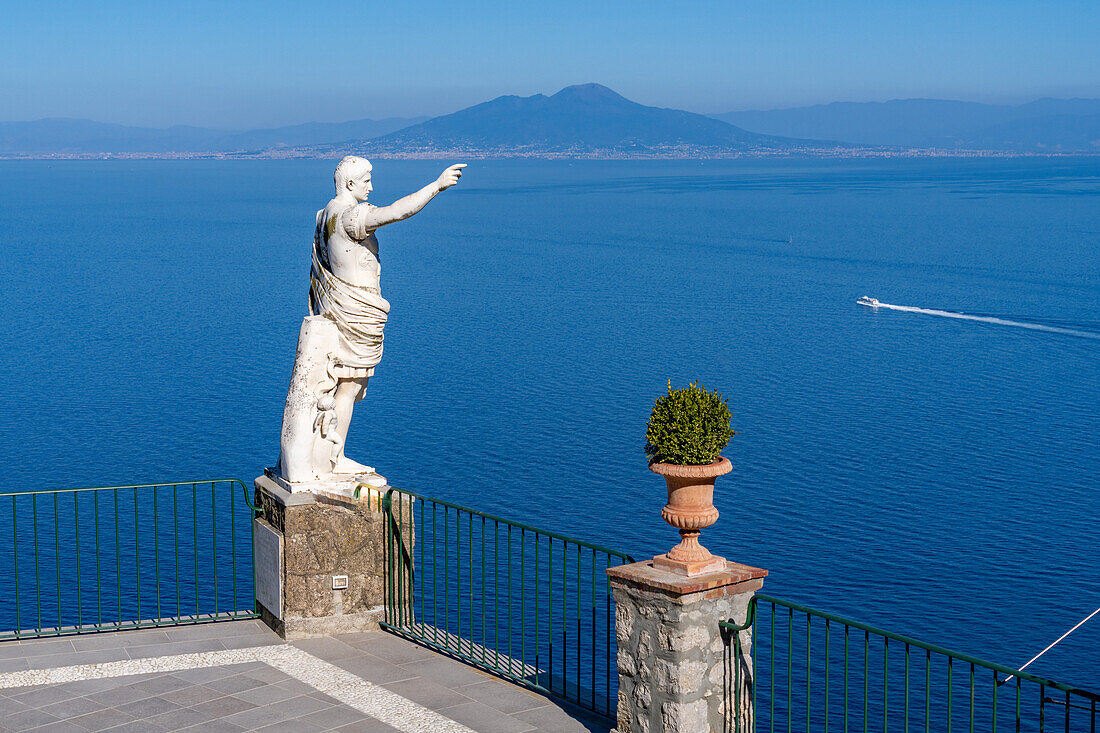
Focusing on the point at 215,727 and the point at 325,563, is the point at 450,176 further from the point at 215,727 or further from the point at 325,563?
the point at 215,727

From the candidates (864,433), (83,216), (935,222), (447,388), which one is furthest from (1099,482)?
(83,216)

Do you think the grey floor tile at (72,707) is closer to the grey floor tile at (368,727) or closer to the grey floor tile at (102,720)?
the grey floor tile at (102,720)

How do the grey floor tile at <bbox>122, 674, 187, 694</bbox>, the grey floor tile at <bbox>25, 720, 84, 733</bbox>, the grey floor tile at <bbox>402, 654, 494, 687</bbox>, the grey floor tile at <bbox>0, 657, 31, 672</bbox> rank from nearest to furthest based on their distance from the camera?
the grey floor tile at <bbox>25, 720, 84, 733</bbox>, the grey floor tile at <bbox>122, 674, 187, 694</bbox>, the grey floor tile at <bbox>402, 654, 494, 687</bbox>, the grey floor tile at <bbox>0, 657, 31, 672</bbox>

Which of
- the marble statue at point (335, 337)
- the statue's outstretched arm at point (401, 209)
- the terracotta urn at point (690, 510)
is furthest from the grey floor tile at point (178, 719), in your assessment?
the statue's outstretched arm at point (401, 209)

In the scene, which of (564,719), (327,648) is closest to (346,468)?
(327,648)

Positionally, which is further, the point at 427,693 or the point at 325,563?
the point at 325,563

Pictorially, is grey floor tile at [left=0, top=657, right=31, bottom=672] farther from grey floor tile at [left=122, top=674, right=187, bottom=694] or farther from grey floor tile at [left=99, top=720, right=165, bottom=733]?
grey floor tile at [left=99, top=720, right=165, bottom=733]

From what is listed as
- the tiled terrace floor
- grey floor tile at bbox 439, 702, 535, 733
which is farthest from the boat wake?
grey floor tile at bbox 439, 702, 535, 733
